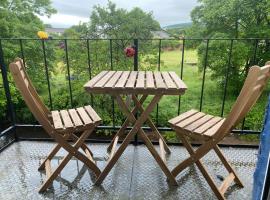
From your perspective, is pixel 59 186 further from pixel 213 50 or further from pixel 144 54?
pixel 213 50

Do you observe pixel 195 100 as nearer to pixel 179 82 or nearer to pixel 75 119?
pixel 179 82

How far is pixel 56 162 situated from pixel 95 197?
677mm

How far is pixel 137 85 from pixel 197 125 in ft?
2.02

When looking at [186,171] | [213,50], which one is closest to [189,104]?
[213,50]

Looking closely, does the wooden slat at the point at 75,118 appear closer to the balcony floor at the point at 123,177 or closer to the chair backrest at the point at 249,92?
the balcony floor at the point at 123,177

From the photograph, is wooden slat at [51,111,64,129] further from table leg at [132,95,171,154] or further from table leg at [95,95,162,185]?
table leg at [132,95,171,154]

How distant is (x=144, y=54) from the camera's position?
772cm

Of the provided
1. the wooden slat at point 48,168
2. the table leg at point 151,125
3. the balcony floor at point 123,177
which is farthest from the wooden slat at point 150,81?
the wooden slat at point 48,168

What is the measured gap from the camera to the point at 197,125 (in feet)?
7.12

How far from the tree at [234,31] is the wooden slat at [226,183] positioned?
5.87 m

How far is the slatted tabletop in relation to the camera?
195 cm

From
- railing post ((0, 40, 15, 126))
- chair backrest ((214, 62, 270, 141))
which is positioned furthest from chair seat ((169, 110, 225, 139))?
railing post ((0, 40, 15, 126))

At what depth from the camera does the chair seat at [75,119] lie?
2.13m

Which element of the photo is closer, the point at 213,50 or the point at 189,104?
the point at 213,50
